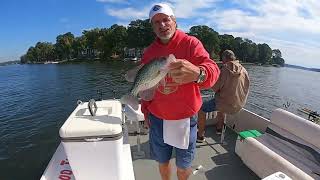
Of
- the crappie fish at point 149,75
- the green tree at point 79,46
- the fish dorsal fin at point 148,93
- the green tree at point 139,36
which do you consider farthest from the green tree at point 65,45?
the crappie fish at point 149,75

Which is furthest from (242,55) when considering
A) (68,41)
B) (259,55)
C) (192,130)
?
(192,130)

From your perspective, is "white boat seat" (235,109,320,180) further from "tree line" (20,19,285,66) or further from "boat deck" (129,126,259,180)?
"tree line" (20,19,285,66)

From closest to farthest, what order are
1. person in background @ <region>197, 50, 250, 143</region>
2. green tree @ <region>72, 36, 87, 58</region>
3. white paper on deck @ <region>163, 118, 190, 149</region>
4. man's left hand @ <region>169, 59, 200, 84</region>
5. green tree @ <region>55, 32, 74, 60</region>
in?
man's left hand @ <region>169, 59, 200, 84</region> → white paper on deck @ <region>163, 118, 190, 149</region> → person in background @ <region>197, 50, 250, 143</region> → green tree @ <region>72, 36, 87, 58</region> → green tree @ <region>55, 32, 74, 60</region>

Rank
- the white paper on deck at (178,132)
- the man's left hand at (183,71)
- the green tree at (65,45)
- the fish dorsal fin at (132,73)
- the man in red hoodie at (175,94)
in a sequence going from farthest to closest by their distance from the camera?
the green tree at (65,45) → the white paper on deck at (178,132) → the man in red hoodie at (175,94) → the fish dorsal fin at (132,73) → the man's left hand at (183,71)

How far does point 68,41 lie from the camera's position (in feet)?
395

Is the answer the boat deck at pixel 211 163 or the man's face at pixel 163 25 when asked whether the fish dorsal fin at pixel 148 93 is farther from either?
the boat deck at pixel 211 163

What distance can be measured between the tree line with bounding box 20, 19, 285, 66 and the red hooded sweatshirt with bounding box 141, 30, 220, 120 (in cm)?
8056

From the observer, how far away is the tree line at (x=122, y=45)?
96.3m

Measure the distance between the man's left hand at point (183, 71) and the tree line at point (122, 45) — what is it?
81.2 m

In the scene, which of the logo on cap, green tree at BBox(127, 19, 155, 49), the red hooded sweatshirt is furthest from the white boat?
green tree at BBox(127, 19, 155, 49)

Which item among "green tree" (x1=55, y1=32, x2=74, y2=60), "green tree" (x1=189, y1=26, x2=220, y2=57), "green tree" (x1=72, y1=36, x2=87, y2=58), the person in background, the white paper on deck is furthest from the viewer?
"green tree" (x1=55, y1=32, x2=74, y2=60)

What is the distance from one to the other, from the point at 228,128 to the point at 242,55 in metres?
117

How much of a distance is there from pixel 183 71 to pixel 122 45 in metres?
100

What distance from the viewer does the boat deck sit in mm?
4641
